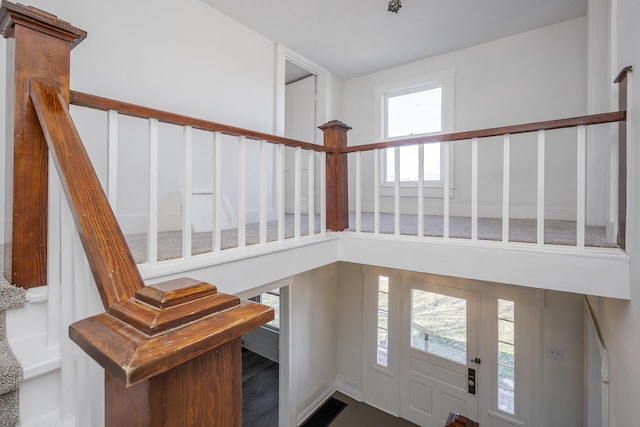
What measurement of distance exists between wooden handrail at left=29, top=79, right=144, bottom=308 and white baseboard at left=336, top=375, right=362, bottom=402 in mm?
4402

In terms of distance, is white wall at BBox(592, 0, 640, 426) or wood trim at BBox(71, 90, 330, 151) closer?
wood trim at BBox(71, 90, 330, 151)

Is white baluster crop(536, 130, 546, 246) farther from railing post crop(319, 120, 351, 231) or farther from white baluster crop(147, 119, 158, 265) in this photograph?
Answer: white baluster crop(147, 119, 158, 265)

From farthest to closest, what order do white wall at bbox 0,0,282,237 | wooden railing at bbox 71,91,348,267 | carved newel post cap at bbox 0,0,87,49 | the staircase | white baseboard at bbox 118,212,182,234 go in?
white baseboard at bbox 118,212,182,234 → white wall at bbox 0,0,282,237 → wooden railing at bbox 71,91,348,267 → carved newel post cap at bbox 0,0,87,49 → the staircase

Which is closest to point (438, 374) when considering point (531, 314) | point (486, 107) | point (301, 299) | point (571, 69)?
point (531, 314)

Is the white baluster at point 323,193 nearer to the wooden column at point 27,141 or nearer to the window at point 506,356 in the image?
the wooden column at point 27,141

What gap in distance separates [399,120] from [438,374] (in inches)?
130

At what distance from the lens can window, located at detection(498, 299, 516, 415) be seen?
3.29 metres

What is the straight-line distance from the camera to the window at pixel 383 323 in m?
4.12

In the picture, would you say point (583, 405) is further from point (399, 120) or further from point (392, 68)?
point (392, 68)

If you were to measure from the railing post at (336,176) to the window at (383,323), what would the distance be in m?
1.89

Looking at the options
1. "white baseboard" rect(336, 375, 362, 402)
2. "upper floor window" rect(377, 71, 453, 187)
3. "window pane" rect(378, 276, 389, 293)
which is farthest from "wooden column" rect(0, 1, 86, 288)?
"white baseboard" rect(336, 375, 362, 402)

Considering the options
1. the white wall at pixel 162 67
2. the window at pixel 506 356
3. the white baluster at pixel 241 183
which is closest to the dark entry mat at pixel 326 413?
the window at pixel 506 356

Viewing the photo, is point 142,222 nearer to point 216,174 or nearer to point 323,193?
point 216,174

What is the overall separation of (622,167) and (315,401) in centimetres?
393
